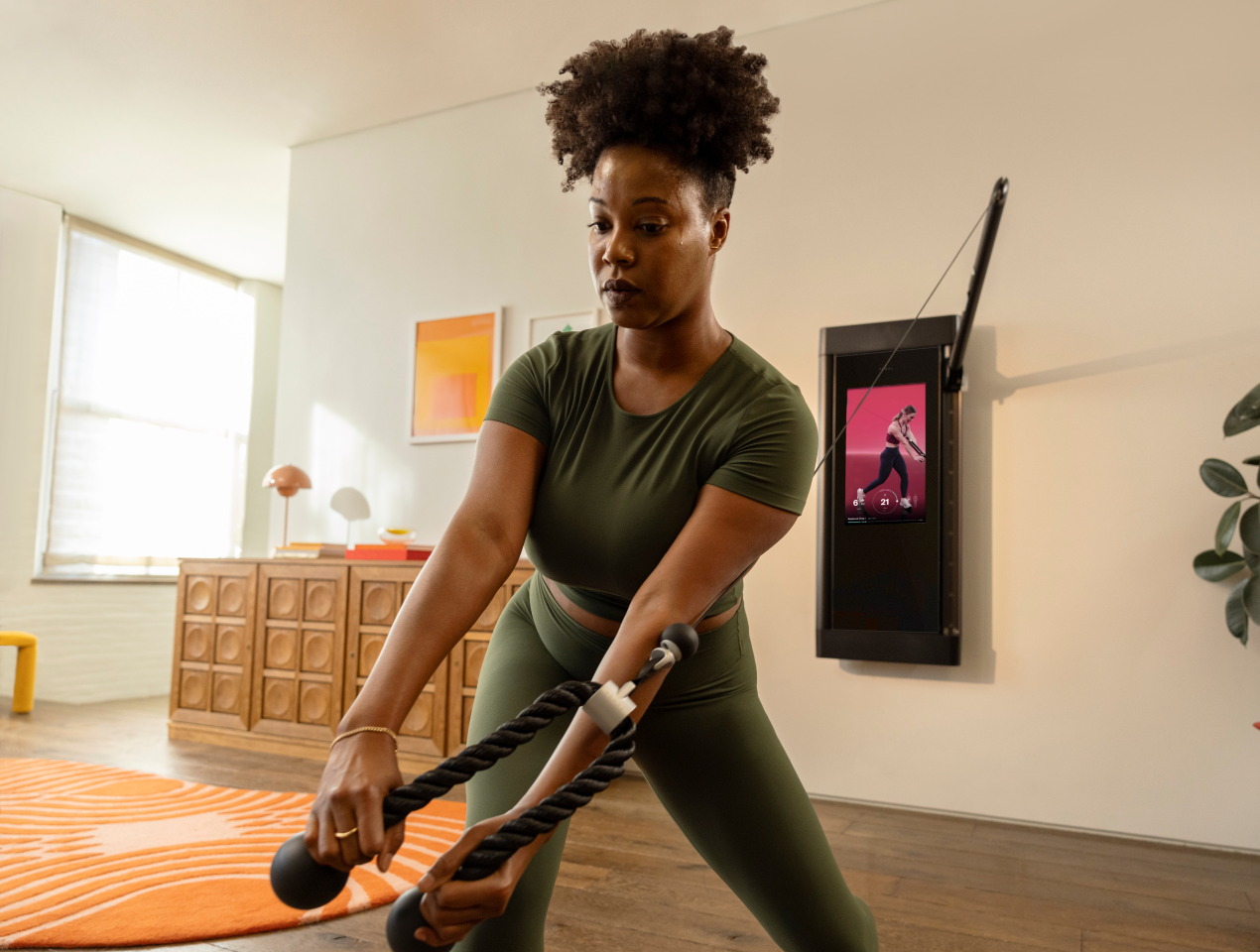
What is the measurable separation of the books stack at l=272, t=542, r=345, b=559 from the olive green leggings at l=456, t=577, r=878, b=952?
3.20 m

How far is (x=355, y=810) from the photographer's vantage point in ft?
2.42

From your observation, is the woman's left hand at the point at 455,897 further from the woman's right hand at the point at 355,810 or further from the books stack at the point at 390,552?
the books stack at the point at 390,552

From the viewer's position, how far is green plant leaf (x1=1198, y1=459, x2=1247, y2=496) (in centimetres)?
280

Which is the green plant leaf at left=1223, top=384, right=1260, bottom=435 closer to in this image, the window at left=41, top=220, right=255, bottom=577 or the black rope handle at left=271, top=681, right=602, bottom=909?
the black rope handle at left=271, top=681, right=602, bottom=909

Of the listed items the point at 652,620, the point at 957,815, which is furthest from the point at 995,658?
the point at 652,620

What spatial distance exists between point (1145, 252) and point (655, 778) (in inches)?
112

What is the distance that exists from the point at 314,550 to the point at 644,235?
370cm

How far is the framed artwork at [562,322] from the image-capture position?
4.08 m

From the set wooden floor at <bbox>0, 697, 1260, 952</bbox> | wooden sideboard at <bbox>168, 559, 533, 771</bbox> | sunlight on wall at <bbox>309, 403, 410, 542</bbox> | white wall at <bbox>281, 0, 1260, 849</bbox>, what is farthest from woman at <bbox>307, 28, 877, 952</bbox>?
sunlight on wall at <bbox>309, 403, 410, 542</bbox>

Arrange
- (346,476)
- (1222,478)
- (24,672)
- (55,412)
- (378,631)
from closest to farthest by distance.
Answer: (1222,478) → (378,631) → (346,476) → (24,672) → (55,412)

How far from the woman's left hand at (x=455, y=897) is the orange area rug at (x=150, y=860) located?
66.7 inches

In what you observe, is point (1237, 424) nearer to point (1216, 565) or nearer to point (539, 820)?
point (1216, 565)

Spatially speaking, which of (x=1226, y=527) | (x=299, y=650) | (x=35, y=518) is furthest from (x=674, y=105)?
(x=35, y=518)

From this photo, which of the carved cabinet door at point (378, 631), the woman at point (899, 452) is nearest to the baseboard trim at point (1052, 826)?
the woman at point (899, 452)
